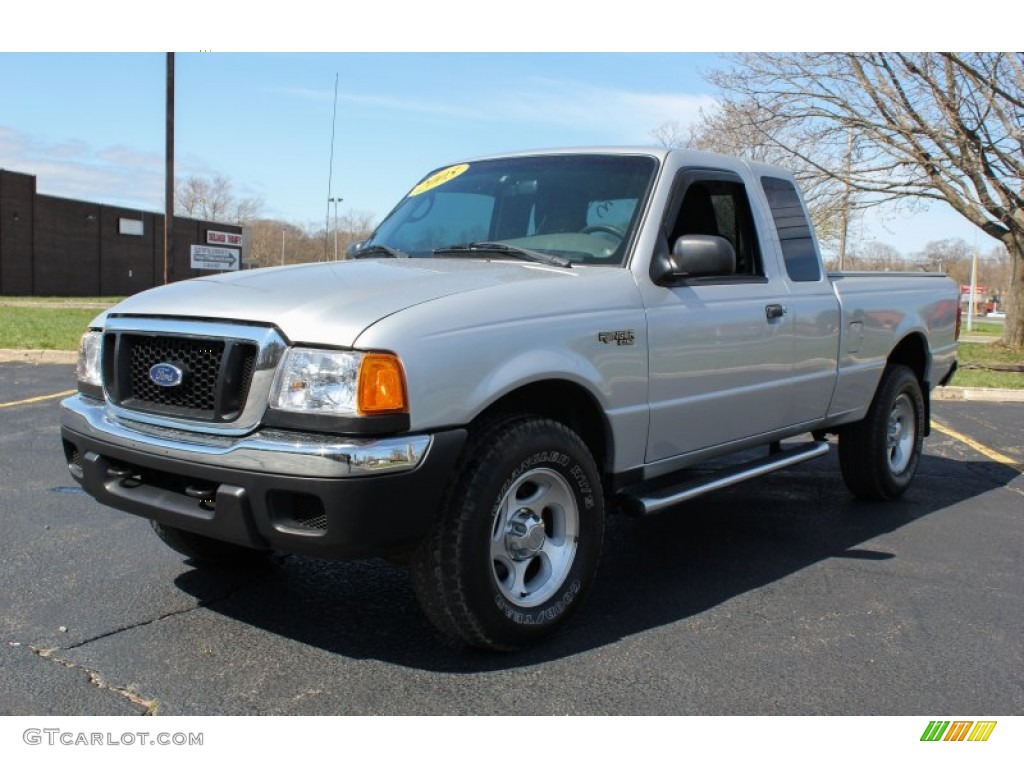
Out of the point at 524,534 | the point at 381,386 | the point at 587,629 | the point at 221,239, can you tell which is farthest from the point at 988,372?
the point at 221,239

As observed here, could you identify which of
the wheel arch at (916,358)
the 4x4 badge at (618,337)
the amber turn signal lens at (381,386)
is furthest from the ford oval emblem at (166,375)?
the wheel arch at (916,358)

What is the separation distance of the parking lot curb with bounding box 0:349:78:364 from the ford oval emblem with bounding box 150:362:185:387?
1073 centimetres

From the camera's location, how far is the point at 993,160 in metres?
16.5

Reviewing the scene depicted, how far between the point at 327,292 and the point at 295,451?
67 centimetres

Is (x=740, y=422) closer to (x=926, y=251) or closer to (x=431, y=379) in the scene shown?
(x=431, y=379)

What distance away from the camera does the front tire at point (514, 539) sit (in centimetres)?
323

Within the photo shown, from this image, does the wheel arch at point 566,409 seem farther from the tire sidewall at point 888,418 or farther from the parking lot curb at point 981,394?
the parking lot curb at point 981,394

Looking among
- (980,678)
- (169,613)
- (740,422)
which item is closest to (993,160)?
(740,422)

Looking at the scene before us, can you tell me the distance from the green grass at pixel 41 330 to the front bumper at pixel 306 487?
26.6 feet

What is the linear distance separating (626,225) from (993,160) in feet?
49.5

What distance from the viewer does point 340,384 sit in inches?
119

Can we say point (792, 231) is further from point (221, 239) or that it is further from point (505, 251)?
point (221, 239)

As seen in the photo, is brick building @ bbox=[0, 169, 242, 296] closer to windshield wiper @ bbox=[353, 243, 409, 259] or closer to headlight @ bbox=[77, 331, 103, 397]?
windshield wiper @ bbox=[353, 243, 409, 259]
